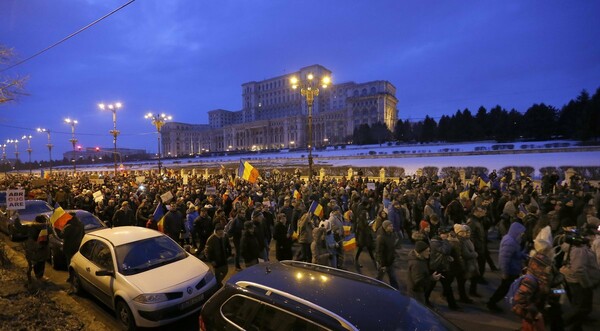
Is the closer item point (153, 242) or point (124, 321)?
point (124, 321)

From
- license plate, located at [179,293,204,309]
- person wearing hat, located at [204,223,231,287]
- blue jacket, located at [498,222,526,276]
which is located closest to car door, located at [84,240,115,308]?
license plate, located at [179,293,204,309]

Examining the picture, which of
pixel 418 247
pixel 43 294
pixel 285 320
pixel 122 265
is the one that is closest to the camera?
pixel 285 320

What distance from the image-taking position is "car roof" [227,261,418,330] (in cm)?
262

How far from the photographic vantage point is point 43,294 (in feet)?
19.5

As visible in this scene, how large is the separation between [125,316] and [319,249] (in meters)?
3.38

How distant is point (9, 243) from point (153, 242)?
27.5ft

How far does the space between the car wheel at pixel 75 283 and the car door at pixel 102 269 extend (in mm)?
571

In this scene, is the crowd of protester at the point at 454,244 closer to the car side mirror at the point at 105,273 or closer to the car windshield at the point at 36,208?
the car side mirror at the point at 105,273

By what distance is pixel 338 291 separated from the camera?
9.75 ft

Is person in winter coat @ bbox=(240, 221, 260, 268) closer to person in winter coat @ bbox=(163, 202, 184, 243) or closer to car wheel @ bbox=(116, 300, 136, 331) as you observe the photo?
car wheel @ bbox=(116, 300, 136, 331)

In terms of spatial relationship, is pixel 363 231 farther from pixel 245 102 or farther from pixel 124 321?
pixel 245 102

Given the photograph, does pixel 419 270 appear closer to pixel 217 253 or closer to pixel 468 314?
pixel 468 314

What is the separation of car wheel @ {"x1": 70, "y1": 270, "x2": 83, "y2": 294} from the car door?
0.57m

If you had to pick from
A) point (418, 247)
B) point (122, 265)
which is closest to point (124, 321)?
point (122, 265)
